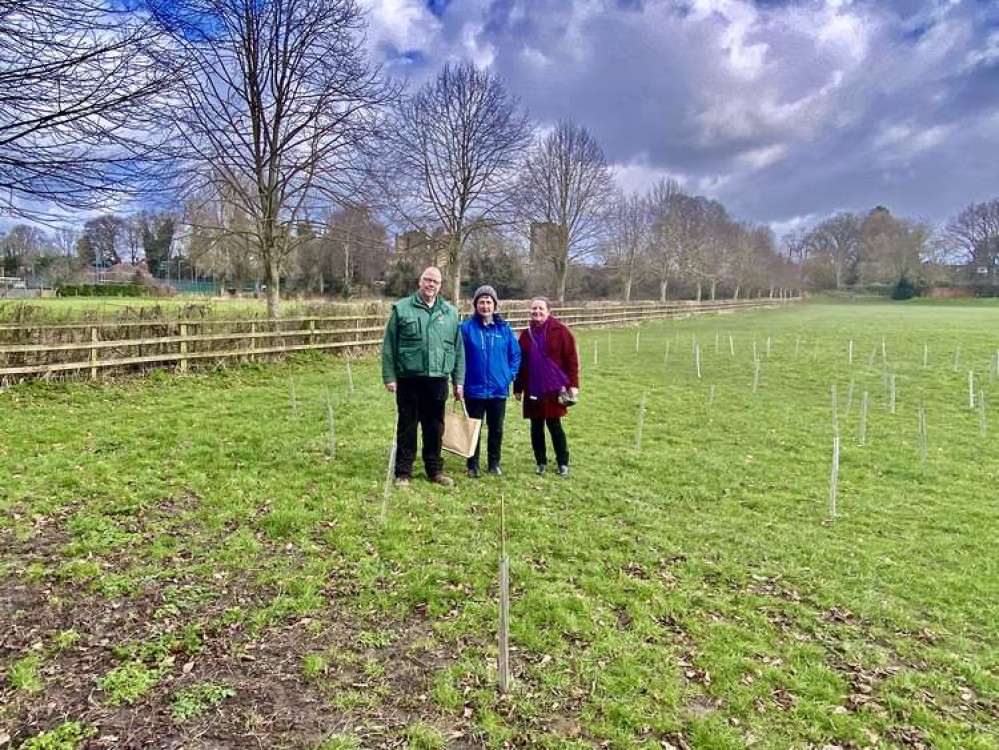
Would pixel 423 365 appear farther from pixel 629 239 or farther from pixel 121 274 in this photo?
pixel 121 274

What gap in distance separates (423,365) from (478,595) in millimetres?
2213

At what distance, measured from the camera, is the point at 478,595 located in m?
3.62

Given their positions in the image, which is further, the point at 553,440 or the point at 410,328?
the point at 553,440

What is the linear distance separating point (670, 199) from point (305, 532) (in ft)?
161

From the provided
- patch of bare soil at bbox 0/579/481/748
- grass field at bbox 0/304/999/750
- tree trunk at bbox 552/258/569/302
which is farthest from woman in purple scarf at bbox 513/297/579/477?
tree trunk at bbox 552/258/569/302

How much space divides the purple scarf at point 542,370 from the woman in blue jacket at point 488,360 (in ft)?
0.62

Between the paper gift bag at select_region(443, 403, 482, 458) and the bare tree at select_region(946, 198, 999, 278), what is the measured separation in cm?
9616

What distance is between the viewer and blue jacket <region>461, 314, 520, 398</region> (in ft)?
18.1

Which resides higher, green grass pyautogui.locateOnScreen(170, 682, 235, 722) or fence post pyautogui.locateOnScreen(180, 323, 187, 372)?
fence post pyautogui.locateOnScreen(180, 323, 187, 372)

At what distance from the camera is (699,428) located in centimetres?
884

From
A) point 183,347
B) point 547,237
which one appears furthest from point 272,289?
point 547,237

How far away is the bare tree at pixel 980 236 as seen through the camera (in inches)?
2948

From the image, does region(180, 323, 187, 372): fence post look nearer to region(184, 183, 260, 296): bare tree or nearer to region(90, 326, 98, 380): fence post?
region(90, 326, 98, 380): fence post

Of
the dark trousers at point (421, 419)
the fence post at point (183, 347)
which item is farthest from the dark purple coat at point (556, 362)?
the fence post at point (183, 347)
